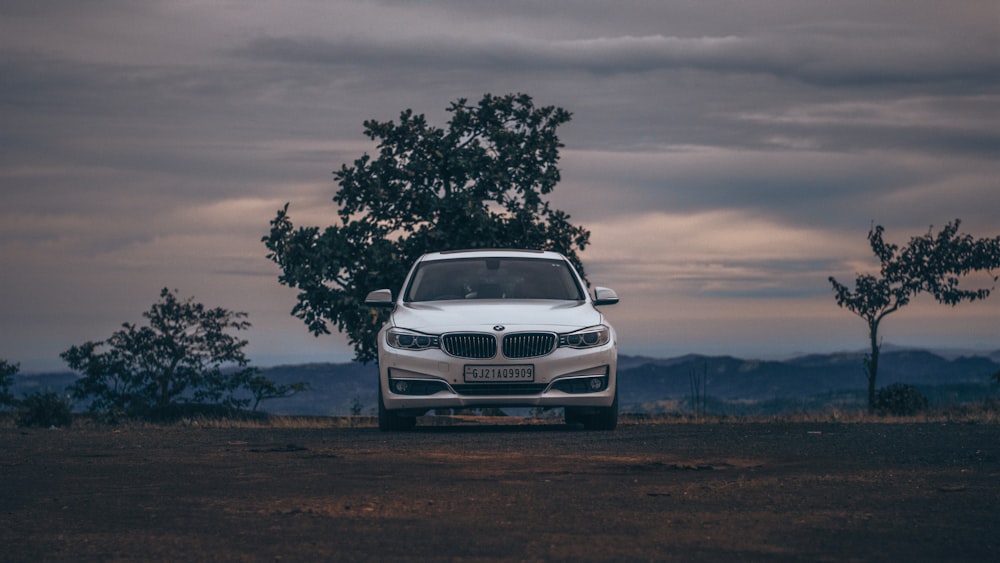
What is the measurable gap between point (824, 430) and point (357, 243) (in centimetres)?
1260

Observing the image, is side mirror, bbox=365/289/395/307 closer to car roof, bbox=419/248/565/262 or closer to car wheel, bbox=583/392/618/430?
car roof, bbox=419/248/565/262

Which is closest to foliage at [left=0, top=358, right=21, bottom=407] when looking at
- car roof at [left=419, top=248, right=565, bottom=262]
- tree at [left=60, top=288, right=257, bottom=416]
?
tree at [left=60, top=288, right=257, bottom=416]

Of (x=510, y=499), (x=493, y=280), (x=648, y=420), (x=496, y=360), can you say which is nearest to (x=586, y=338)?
Answer: (x=496, y=360)

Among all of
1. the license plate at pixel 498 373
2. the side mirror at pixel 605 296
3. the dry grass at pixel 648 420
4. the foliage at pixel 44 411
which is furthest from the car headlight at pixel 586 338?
the foliage at pixel 44 411

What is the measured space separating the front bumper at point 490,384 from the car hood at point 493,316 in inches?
Answer: 11.4

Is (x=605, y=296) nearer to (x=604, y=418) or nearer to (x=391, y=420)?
(x=604, y=418)

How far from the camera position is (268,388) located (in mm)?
30266

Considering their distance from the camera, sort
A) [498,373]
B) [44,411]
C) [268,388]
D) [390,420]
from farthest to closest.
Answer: [268,388] < [44,411] < [390,420] < [498,373]

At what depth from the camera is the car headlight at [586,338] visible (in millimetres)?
13219

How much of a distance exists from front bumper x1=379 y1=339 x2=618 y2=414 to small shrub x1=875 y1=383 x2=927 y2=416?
8.80 metres

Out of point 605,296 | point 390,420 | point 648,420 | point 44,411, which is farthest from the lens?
point 44,411

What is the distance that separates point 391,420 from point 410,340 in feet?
3.48

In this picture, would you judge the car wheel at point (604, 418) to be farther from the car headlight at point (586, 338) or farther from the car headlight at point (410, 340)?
the car headlight at point (410, 340)

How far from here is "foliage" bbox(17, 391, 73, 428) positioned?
62.2 ft
